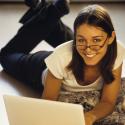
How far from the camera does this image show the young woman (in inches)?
45.9

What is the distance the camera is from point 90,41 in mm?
1160

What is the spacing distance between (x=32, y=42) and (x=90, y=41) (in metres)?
0.71

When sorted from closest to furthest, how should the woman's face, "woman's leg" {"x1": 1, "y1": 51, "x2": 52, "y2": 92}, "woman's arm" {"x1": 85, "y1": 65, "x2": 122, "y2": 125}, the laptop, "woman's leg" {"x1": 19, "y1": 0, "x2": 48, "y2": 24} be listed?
the laptop
the woman's face
"woman's arm" {"x1": 85, "y1": 65, "x2": 122, "y2": 125}
"woman's leg" {"x1": 1, "y1": 51, "x2": 52, "y2": 92}
"woman's leg" {"x1": 19, "y1": 0, "x2": 48, "y2": 24}

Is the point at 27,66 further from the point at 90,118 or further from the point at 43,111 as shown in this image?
the point at 43,111

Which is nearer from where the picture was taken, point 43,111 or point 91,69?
point 43,111

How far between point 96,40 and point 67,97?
0.30m

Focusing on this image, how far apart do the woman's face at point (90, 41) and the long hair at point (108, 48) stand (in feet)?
0.05

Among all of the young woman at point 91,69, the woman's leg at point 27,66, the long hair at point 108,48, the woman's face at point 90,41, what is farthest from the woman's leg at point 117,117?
the woman's leg at point 27,66

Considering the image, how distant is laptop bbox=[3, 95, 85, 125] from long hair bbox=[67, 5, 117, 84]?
0.33 m

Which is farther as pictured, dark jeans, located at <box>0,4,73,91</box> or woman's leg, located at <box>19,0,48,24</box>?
woman's leg, located at <box>19,0,48,24</box>

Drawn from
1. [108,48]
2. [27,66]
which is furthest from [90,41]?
[27,66]

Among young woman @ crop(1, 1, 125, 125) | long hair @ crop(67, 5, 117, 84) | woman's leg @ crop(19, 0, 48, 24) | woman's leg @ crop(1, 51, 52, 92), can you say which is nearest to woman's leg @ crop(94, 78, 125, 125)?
young woman @ crop(1, 1, 125, 125)

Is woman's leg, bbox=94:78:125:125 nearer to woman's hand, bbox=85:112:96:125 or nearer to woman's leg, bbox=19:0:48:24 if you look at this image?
woman's hand, bbox=85:112:96:125

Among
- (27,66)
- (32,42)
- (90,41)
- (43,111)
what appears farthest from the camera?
(32,42)
